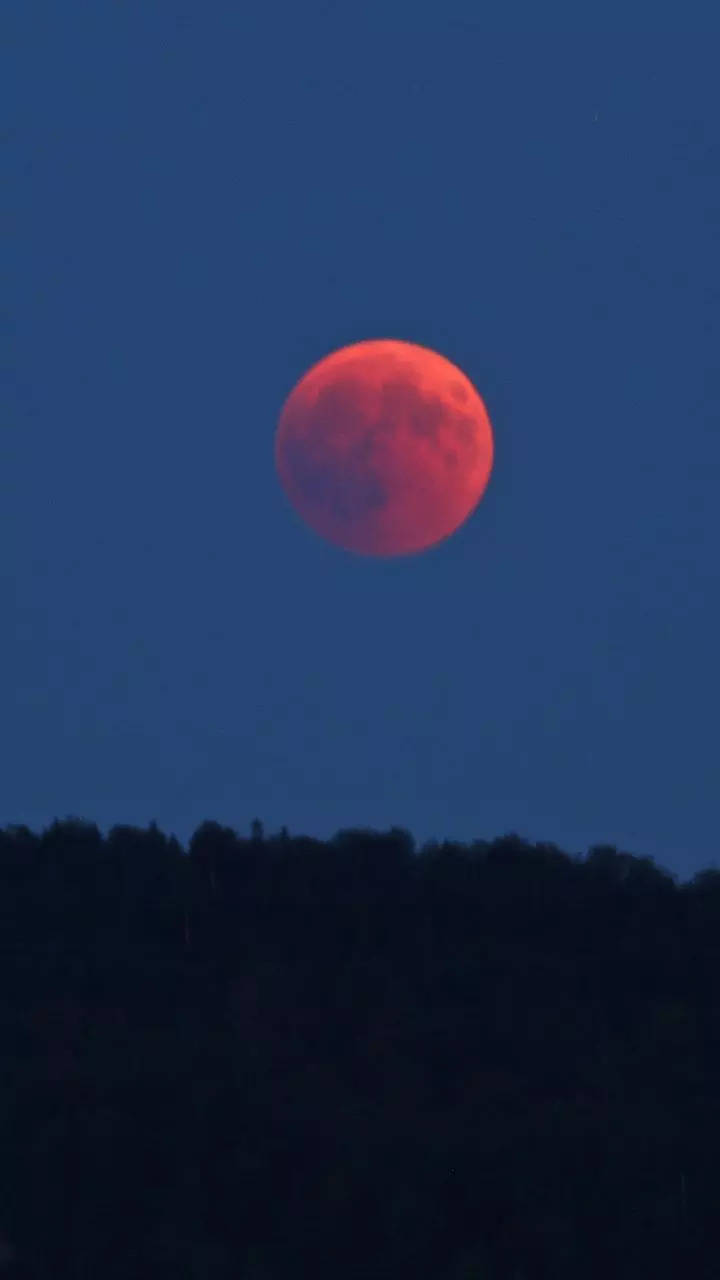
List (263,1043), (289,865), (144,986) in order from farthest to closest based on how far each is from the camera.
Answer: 1. (289,865)
2. (144,986)
3. (263,1043)

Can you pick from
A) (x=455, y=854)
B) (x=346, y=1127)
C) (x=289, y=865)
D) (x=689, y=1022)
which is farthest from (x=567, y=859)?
(x=346, y=1127)

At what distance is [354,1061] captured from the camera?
105ft

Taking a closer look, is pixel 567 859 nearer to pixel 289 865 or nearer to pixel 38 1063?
pixel 289 865

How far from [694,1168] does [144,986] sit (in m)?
9.36

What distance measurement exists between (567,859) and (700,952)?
477 cm

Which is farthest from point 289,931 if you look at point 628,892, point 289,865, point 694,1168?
point 694,1168

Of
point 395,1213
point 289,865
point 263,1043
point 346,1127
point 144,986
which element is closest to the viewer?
point 395,1213

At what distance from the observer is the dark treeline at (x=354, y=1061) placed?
26.8 metres

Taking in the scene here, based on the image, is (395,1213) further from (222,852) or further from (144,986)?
(222,852)

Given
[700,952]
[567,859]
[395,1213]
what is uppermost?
[567,859]

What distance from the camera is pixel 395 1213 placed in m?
26.7

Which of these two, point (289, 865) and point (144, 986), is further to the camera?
point (289, 865)

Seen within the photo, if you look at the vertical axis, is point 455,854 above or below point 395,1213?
above

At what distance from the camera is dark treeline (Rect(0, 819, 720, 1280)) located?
87.8 feet
